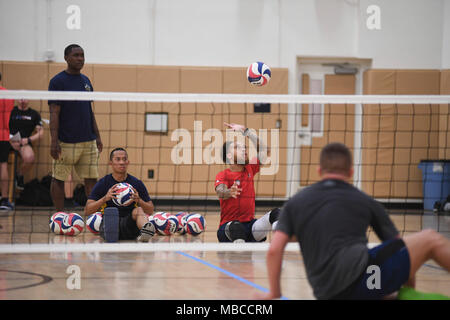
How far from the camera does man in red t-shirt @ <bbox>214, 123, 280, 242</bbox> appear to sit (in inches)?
253

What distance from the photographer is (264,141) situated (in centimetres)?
1260

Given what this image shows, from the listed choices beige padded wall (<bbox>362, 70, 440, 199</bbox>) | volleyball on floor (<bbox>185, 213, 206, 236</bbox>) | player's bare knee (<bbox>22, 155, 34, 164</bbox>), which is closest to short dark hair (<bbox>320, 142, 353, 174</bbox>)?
volleyball on floor (<bbox>185, 213, 206, 236</bbox>)

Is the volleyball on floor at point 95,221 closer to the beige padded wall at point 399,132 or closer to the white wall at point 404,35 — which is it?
the beige padded wall at point 399,132

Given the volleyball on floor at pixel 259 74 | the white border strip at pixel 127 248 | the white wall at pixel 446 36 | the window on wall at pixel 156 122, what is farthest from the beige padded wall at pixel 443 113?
the white border strip at pixel 127 248

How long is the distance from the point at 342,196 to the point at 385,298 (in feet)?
1.97

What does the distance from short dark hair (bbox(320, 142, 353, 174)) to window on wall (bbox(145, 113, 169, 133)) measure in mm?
9376

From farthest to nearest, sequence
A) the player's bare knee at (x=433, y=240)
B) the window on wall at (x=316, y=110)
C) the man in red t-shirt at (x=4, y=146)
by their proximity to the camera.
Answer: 1. the window on wall at (x=316, y=110)
2. the man in red t-shirt at (x=4, y=146)
3. the player's bare knee at (x=433, y=240)

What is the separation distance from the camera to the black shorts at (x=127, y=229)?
23.1 feet

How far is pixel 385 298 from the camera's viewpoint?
331cm

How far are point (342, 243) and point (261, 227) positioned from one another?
330cm

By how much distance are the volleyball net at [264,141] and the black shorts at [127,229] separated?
4324 mm

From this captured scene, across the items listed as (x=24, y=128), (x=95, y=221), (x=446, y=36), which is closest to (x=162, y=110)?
(x=24, y=128)

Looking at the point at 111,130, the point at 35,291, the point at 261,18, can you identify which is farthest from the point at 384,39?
the point at 35,291

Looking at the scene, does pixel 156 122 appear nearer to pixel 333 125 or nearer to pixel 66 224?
pixel 333 125
